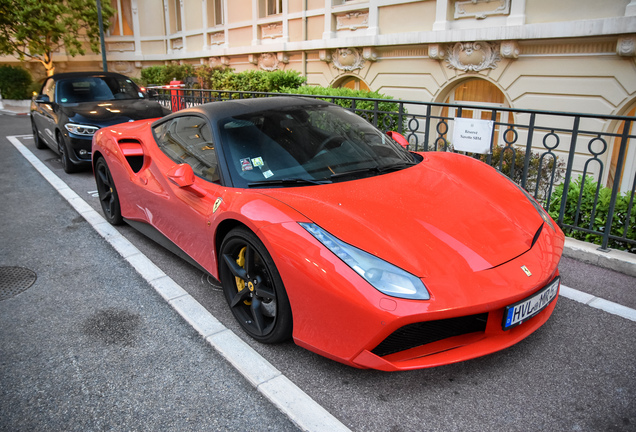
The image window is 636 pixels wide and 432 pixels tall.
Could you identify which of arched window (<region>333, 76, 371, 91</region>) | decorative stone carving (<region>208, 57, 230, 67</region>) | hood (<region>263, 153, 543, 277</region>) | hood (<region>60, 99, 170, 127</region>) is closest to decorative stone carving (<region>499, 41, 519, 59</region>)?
arched window (<region>333, 76, 371, 91</region>)

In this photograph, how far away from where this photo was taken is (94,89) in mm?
8242

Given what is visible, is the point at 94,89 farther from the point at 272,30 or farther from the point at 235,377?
the point at 272,30

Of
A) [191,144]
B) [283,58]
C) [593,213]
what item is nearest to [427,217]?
[191,144]

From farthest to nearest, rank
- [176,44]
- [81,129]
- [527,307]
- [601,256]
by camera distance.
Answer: [176,44], [81,129], [601,256], [527,307]

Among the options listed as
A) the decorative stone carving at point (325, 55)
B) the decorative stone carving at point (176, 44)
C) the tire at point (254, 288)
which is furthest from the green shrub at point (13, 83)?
the tire at point (254, 288)

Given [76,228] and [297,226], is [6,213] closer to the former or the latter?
[76,228]

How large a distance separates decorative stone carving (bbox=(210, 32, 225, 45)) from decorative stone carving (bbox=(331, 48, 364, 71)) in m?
7.71

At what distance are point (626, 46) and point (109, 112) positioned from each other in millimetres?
8843

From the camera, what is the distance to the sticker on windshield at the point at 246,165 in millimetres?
3054

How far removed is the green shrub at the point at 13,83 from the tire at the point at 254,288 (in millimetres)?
25266

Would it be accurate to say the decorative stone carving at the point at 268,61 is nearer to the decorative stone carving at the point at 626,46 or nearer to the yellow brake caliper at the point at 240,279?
the decorative stone carving at the point at 626,46

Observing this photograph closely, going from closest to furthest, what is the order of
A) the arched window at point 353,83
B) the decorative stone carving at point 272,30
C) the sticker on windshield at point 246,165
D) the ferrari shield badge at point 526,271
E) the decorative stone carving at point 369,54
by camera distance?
the ferrari shield badge at point 526,271
the sticker on windshield at point 246,165
the decorative stone carving at point 369,54
the arched window at point 353,83
the decorative stone carving at point 272,30

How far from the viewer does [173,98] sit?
37.4 ft

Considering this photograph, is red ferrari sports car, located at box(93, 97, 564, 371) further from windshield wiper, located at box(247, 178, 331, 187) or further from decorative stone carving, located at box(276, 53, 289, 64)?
decorative stone carving, located at box(276, 53, 289, 64)
